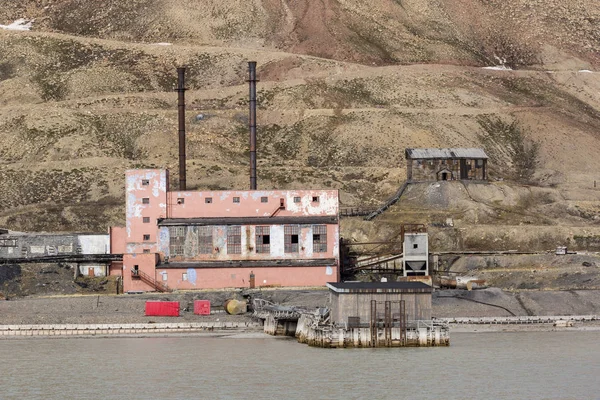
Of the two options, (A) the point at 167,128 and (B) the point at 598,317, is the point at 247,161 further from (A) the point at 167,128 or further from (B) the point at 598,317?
(B) the point at 598,317

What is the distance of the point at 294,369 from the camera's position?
82.6 meters

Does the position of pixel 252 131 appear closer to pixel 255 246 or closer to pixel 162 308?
pixel 255 246

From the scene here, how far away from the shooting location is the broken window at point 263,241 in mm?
113562

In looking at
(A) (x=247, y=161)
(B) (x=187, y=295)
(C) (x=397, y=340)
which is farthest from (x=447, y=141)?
(C) (x=397, y=340)

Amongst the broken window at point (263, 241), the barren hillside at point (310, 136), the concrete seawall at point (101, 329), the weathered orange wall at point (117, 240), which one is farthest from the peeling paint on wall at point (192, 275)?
the barren hillside at point (310, 136)

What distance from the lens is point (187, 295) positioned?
107 m

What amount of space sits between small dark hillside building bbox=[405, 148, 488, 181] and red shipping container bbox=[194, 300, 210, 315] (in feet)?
161

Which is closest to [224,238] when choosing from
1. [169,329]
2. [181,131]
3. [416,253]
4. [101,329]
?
[416,253]

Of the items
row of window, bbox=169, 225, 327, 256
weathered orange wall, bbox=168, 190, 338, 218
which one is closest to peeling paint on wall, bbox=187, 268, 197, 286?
row of window, bbox=169, 225, 327, 256

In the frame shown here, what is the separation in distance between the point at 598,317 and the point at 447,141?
70.5 m

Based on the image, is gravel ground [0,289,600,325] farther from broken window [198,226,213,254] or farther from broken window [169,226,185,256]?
broken window [169,226,185,256]

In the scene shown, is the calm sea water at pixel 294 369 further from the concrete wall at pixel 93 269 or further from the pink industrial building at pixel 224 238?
the concrete wall at pixel 93 269

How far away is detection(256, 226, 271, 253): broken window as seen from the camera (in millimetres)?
113562

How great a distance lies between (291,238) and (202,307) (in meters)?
13.1
